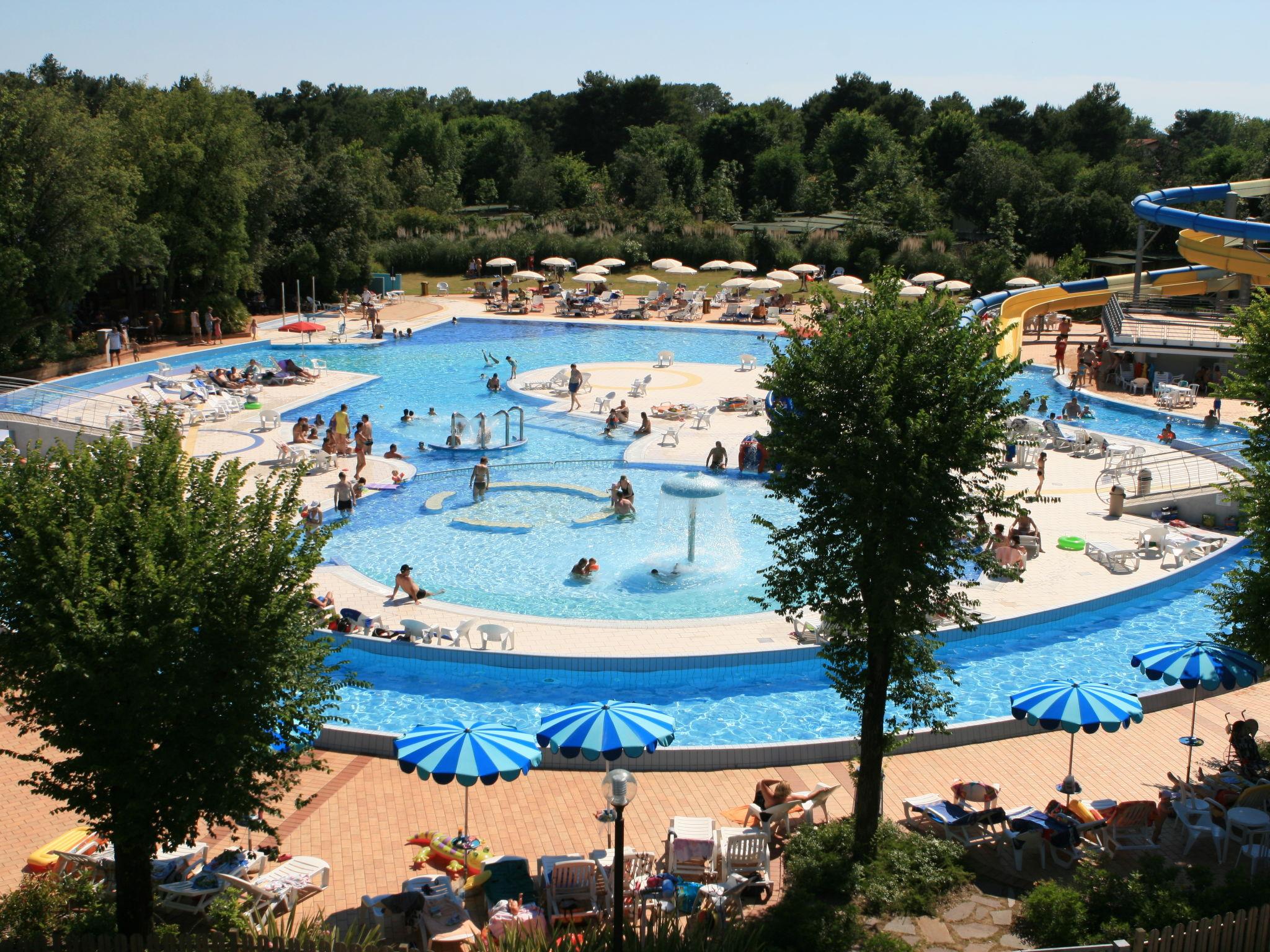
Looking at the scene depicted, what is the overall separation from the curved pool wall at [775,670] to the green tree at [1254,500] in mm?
668

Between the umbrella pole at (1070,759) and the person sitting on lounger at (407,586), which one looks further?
the person sitting on lounger at (407,586)

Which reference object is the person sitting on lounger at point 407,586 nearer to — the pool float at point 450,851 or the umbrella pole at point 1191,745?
the pool float at point 450,851

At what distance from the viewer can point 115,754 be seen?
8.41 metres

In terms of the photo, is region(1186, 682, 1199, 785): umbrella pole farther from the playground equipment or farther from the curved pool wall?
the playground equipment

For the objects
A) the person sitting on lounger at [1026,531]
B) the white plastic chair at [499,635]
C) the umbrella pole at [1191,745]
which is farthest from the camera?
the person sitting on lounger at [1026,531]

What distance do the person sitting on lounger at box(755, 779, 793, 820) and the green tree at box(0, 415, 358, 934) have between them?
4675 mm

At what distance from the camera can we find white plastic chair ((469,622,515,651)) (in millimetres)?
15766

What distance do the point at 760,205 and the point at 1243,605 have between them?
58126 mm

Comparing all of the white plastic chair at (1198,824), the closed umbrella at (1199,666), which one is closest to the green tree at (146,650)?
the white plastic chair at (1198,824)

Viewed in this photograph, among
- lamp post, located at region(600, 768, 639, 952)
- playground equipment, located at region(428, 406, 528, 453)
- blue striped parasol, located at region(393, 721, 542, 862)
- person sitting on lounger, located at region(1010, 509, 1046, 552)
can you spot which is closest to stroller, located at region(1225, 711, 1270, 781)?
person sitting on lounger, located at region(1010, 509, 1046, 552)

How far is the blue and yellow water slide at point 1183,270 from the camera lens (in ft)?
113

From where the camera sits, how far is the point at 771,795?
37.8ft

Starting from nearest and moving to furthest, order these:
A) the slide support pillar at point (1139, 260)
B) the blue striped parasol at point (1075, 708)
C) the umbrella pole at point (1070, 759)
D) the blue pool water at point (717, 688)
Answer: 1. the blue striped parasol at point (1075, 708)
2. the umbrella pole at point (1070, 759)
3. the blue pool water at point (717, 688)
4. the slide support pillar at point (1139, 260)

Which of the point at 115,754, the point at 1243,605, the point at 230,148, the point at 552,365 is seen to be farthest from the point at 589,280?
the point at 115,754
